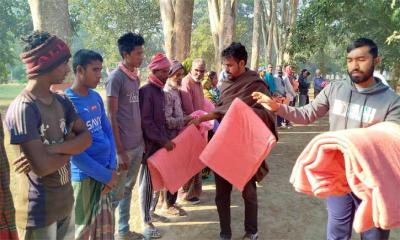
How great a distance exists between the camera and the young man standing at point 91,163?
2807 mm

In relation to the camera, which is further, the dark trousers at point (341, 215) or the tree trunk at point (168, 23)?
the tree trunk at point (168, 23)

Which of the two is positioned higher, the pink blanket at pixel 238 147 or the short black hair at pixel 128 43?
the short black hair at pixel 128 43

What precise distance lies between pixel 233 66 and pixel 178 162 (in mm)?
1166

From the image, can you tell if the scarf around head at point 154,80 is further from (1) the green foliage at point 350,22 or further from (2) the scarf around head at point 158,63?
(1) the green foliage at point 350,22

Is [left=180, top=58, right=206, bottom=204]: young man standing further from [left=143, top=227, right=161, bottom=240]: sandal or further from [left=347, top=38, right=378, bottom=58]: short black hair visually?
[left=347, top=38, right=378, bottom=58]: short black hair

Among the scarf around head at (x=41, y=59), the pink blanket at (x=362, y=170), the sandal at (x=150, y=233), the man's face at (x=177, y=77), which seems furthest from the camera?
the man's face at (x=177, y=77)

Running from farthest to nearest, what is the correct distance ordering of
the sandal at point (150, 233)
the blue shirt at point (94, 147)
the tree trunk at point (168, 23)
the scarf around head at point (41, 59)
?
the tree trunk at point (168, 23)
the sandal at point (150, 233)
the blue shirt at point (94, 147)
the scarf around head at point (41, 59)

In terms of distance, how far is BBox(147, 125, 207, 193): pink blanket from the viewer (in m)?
3.74

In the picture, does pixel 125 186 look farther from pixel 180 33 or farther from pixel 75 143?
pixel 180 33

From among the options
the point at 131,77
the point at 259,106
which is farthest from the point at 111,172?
the point at 259,106

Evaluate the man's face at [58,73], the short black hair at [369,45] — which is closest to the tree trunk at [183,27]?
the short black hair at [369,45]

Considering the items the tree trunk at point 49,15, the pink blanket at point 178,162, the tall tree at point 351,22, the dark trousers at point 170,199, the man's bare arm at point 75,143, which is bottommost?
the dark trousers at point 170,199

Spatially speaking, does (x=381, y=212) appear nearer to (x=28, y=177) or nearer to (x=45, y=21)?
(x=28, y=177)

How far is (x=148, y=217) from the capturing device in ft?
13.0
